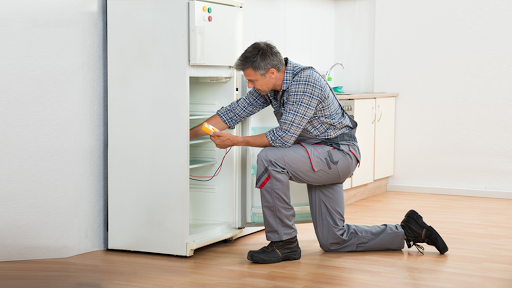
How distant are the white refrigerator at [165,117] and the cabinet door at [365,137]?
1.54 m

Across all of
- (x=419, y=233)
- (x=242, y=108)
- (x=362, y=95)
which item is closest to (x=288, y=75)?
(x=242, y=108)

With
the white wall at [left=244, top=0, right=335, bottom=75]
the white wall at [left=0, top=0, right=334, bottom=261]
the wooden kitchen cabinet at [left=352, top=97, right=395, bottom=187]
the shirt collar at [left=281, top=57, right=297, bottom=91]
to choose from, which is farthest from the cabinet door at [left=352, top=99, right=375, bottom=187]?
the white wall at [left=0, top=0, right=334, bottom=261]

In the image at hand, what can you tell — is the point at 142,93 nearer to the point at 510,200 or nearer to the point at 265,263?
the point at 265,263

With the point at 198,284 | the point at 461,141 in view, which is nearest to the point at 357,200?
the point at 461,141

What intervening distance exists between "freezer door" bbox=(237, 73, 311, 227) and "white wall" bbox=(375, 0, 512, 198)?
2277mm

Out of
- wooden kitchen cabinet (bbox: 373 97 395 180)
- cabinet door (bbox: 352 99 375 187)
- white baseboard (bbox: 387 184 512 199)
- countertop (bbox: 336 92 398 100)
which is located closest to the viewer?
countertop (bbox: 336 92 398 100)

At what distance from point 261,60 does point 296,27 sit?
2.21 m

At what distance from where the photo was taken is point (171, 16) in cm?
281

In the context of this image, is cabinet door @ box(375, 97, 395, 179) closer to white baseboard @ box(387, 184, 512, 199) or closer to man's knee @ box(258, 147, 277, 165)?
white baseboard @ box(387, 184, 512, 199)

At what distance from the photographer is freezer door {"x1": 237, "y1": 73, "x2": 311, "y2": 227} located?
10.3ft

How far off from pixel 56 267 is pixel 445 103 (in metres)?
3.51

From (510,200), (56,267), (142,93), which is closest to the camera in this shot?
(56,267)

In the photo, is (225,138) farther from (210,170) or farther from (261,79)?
(210,170)

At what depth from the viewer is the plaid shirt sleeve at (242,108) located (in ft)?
9.76
